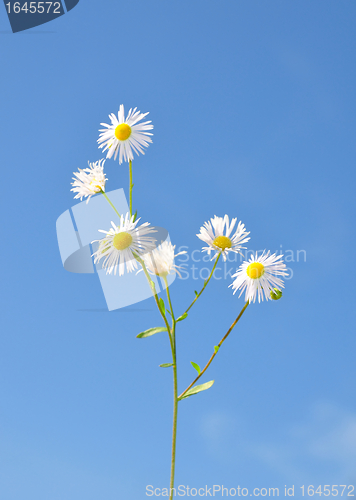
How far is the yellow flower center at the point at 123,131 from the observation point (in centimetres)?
131

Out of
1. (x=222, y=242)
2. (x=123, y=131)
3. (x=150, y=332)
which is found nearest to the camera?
(x=150, y=332)

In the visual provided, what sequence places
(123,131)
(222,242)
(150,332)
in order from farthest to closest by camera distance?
(123,131)
(222,242)
(150,332)

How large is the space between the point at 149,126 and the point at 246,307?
2.03 ft

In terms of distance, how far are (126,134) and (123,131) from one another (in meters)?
0.01

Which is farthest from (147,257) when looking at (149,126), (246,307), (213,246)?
(149,126)

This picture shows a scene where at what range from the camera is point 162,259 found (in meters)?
1.12

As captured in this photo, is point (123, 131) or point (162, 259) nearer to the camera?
Result: point (162, 259)

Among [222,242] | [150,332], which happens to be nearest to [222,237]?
[222,242]

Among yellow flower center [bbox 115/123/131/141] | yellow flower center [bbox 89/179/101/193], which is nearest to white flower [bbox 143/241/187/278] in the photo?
yellow flower center [bbox 89/179/101/193]

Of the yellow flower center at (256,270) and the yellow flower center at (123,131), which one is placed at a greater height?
the yellow flower center at (123,131)

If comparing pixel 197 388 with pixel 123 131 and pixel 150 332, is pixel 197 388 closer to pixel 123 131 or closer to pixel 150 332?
pixel 150 332

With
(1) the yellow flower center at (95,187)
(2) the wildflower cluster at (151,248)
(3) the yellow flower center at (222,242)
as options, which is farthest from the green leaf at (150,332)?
(1) the yellow flower center at (95,187)

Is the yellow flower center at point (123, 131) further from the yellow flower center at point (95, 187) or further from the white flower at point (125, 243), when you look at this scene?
the white flower at point (125, 243)

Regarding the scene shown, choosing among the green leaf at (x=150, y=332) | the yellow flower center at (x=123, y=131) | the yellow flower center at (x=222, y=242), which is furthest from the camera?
the yellow flower center at (x=123, y=131)
